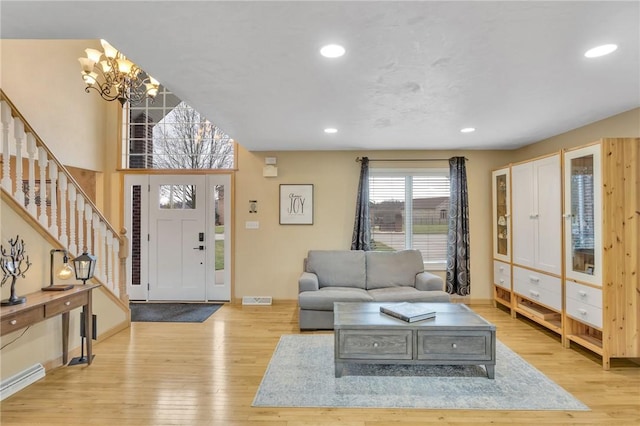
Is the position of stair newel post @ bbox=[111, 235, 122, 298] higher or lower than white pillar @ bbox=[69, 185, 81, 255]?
lower

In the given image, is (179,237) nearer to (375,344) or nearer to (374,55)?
(375,344)

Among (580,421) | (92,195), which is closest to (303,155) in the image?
(92,195)

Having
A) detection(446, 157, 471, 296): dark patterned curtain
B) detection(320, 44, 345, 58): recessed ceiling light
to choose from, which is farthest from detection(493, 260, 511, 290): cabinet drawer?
detection(320, 44, 345, 58): recessed ceiling light

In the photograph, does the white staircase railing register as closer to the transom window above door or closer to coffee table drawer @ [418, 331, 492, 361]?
the transom window above door

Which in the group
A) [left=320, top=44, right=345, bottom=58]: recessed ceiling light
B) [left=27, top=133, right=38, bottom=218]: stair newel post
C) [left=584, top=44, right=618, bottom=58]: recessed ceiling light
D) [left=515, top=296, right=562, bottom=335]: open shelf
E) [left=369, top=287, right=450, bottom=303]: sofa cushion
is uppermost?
[left=584, top=44, right=618, bottom=58]: recessed ceiling light

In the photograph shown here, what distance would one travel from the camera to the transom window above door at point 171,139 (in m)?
5.48

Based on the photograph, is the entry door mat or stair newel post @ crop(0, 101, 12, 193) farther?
the entry door mat

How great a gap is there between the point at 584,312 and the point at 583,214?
36.6 inches

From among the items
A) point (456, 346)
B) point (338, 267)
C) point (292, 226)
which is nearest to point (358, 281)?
point (338, 267)

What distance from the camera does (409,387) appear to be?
268 centimetres

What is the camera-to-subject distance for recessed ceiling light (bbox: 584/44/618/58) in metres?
2.05

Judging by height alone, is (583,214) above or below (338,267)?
above

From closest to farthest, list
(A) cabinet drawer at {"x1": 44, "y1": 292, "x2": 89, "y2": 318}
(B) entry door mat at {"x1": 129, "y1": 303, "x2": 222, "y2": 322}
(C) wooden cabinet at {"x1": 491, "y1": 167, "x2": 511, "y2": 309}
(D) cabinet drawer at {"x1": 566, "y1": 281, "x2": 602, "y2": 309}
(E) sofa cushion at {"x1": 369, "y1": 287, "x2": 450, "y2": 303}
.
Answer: (A) cabinet drawer at {"x1": 44, "y1": 292, "x2": 89, "y2": 318} < (D) cabinet drawer at {"x1": 566, "y1": 281, "x2": 602, "y2": 309} < (E) sofa cushion at {"x1": 369, "y1": 287, "x2": 450, "y2": 303} < (B) entry door mat at {"x1": 129, "y1": 303, "x2": 222, "y2": 322} < (C) wooden cabinet at {"x1": 491, "y1": 167, "x2": 511, "y2": 309}

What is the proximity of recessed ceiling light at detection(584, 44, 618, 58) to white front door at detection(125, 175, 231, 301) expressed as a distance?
447 cm
